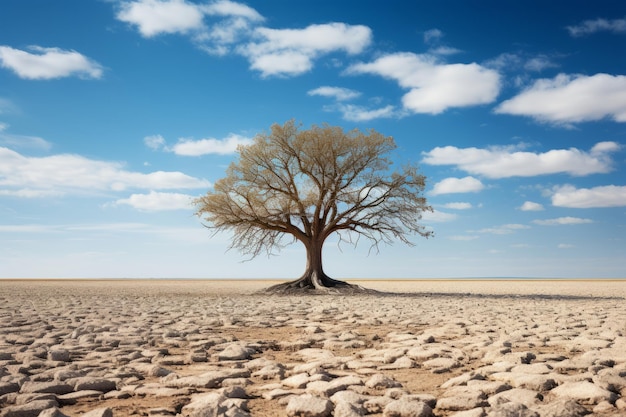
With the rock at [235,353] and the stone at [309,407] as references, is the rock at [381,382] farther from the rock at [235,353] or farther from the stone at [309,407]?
the rock at [235,353]

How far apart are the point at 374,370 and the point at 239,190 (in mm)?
18745

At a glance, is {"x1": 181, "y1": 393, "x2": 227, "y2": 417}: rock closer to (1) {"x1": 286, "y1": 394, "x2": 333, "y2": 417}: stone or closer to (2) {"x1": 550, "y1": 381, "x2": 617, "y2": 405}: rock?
(1) {"x1": 286, "y1": 394, "x2": 333, "y2": 417}: stone

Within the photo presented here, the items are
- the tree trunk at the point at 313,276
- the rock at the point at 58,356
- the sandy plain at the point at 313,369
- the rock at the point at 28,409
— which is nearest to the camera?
the rock at the point at 28,409

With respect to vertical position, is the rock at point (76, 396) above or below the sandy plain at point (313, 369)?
below

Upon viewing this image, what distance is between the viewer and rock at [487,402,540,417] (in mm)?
3451

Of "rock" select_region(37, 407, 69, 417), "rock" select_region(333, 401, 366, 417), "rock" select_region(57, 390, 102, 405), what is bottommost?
"rock" select_region(57, 390, 102, 405)

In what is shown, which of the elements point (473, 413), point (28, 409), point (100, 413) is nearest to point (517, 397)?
point (473, 413)

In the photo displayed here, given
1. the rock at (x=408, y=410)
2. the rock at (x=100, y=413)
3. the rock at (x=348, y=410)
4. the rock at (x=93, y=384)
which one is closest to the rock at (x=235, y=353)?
the rock at (x=93, y=384)

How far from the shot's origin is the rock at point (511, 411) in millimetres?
3451

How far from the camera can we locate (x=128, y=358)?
19.3 ft

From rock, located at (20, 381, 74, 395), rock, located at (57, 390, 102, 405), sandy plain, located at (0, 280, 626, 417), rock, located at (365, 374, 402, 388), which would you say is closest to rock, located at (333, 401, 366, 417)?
sandy plain, located at (0, 280, 626, 417)

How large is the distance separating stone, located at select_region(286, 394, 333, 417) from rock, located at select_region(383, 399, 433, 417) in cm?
41

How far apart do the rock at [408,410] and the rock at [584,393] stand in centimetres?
115

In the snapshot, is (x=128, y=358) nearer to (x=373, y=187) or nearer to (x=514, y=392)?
(x=514, y=392)
